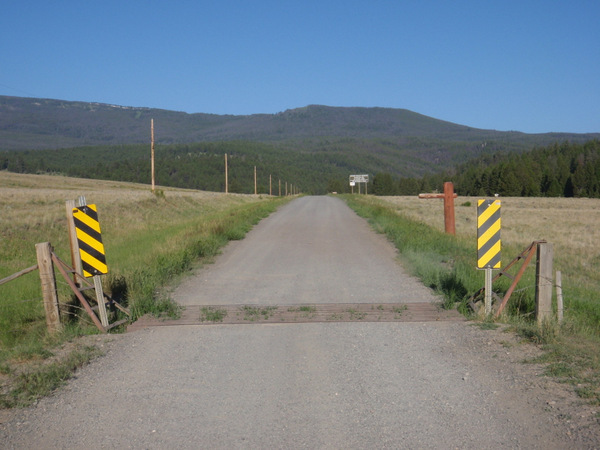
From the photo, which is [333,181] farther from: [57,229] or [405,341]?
[405,341]

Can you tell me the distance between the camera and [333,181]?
198m

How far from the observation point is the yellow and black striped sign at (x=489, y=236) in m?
7.42

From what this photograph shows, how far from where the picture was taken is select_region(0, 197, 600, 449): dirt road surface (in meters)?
3.96

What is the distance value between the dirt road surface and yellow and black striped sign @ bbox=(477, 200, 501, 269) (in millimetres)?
931

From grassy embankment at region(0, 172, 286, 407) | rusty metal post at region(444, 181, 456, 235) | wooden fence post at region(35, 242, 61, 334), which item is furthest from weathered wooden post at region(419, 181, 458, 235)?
wooden fence post at region(35, 242, 61, 334)

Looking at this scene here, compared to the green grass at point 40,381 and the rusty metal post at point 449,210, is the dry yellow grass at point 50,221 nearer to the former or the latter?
the green grass at point 40,381

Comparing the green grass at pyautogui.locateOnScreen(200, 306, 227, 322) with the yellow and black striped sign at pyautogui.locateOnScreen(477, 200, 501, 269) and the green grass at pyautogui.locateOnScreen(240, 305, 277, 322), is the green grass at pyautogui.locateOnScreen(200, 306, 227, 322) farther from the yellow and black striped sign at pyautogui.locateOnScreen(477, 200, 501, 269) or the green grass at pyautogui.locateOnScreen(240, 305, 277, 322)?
the yellow and black striped sign at pyautogui.locateOnScreen(477, 200, 501, 269)

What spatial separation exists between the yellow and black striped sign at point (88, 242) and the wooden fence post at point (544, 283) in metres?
5.66

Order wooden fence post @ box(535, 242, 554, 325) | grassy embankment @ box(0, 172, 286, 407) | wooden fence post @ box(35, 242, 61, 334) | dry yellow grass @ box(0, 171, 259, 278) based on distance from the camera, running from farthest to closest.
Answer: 1. dry yellow grass @ box(0, 171, 259, 278)
2. wooden fence post @ box(35, 242, 61, 334)
3. wooden fence post @ box(535, 242, 554, 325)
4. grassy embankment @ box(0, 172, 286, 407)

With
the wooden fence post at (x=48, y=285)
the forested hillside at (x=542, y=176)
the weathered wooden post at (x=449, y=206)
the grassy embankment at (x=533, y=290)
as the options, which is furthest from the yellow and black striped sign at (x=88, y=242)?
the forested hillside at (x=542, y=176)

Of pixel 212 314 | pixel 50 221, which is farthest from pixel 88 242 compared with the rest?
pixel 50 221

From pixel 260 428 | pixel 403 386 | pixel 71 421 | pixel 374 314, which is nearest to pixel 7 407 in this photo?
pixel 71 421

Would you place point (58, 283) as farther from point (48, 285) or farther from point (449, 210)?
point (449, 210)

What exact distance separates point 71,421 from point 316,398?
1.99 metres
